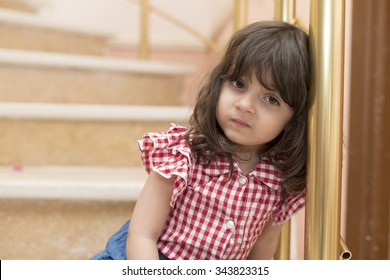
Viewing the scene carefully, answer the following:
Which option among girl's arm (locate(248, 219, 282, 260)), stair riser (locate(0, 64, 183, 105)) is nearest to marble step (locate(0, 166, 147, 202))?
girl's arm (locate(248, 219, 282, 260))

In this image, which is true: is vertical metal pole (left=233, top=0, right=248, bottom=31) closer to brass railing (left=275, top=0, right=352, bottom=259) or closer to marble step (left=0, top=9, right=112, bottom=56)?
brass railing (left=275, top=0, right=352, bottom=259)

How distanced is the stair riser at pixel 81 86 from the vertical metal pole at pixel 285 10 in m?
0.94

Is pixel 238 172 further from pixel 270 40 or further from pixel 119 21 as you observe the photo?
pixel 119 21

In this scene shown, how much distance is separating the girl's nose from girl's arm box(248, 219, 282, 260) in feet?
0.98

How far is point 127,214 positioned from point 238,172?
0.40 meters

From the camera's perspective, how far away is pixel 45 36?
2.11 meters

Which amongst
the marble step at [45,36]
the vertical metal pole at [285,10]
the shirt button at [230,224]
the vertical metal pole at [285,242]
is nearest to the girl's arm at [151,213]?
the shirt button at [230,224]

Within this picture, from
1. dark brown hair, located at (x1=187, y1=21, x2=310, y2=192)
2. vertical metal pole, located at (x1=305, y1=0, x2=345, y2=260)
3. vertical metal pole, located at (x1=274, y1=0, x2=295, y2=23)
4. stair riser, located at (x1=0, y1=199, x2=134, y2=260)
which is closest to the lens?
vertical metal pole, located at (x1=305, y1=0, x2=345, y2=260)

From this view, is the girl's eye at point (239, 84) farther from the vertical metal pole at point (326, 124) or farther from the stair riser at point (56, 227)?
the stair riser at point (56, 227)

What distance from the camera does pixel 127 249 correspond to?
0.90 metres

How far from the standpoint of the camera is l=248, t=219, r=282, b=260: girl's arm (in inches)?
41.1

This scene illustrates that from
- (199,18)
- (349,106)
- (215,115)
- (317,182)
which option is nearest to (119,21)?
(199,18)

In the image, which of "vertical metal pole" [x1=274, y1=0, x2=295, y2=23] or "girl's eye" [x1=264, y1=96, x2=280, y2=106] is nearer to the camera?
"girl's eye" [x1=264, y1=96, x2=280, y2=106]

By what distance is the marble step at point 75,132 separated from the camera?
151 cm
